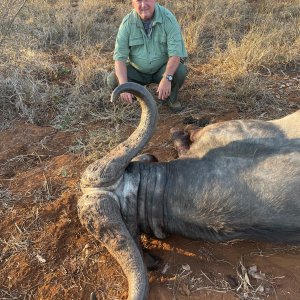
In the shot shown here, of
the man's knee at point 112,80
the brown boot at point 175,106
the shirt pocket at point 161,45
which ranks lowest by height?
the brown boot at point 175,106

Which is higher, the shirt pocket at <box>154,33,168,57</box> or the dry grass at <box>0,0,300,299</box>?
the shirt pocket at <box>154,33,168,57</box>

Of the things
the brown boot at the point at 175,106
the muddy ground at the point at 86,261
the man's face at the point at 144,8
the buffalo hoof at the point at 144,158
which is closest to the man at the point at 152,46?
the man's face at the point at 144,8

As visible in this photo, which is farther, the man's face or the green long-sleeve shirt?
the green long-sleeve shirt

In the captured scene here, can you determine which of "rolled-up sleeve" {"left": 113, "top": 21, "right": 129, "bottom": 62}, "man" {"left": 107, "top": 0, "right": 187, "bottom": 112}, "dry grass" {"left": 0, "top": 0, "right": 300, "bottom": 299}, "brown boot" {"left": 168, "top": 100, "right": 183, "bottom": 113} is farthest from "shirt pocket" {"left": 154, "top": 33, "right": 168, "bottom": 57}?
"dry grass" {"left": 0, "top": 0, "right": 300, "bottom": 299}

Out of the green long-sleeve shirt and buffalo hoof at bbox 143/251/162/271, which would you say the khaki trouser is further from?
buffalo hoof at bbox 143/251/162/271

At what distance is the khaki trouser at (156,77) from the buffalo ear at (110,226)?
229 centimetres

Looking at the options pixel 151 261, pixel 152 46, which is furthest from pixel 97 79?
pixel 151 261

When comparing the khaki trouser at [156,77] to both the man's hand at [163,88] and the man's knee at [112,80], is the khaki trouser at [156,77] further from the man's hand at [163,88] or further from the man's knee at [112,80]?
the man's hand at [163,88]

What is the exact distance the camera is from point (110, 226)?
2918 millimetres

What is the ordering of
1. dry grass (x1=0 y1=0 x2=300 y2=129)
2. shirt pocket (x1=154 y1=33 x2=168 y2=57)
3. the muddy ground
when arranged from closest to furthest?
the muddy ground, shirt pocket (x1=154 y1=33 x2=168 y2=57), dry grass (x1=0 y1=0 x2=300 y2=129)

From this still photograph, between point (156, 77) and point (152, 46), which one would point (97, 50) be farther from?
point (152, 46)

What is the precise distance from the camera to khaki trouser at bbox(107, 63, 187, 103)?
4930 mm

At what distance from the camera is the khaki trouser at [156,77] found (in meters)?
4.93

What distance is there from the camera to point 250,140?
3230mm
